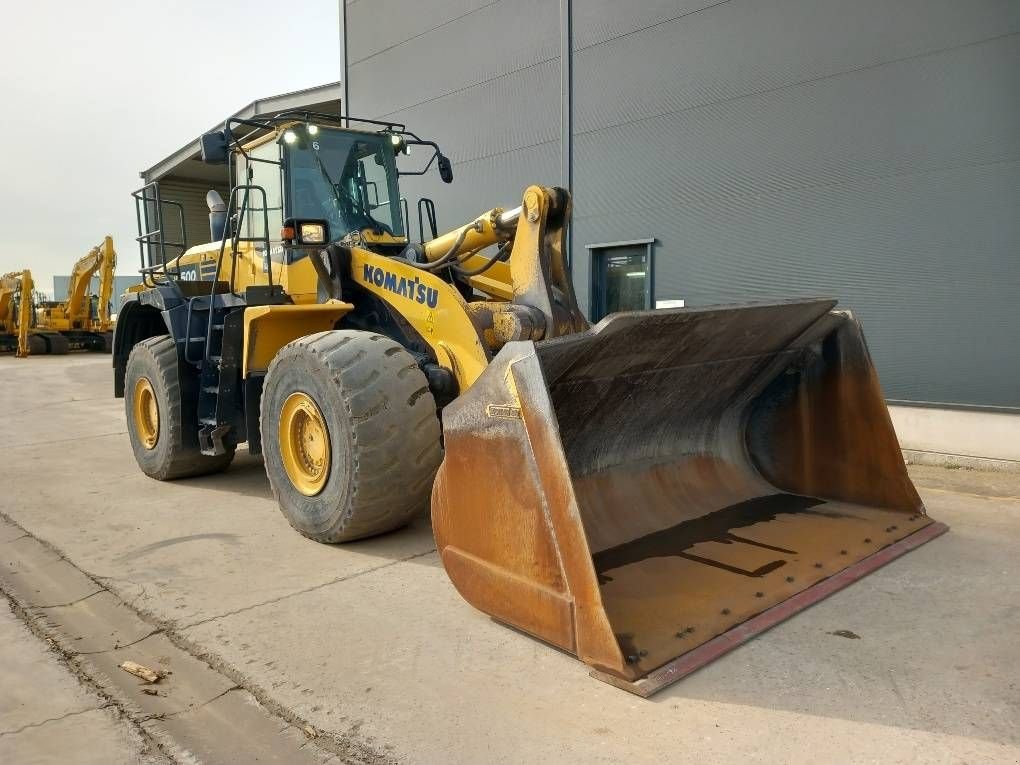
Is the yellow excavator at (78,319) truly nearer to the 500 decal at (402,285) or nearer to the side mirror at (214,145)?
the side mirror at (214,145)

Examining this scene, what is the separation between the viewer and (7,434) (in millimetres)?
9539

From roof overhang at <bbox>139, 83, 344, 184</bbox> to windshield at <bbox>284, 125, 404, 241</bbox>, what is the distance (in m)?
4.73

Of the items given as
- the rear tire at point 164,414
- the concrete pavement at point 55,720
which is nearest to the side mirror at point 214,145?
the rear tire at point 164,414

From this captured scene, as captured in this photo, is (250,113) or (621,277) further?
(250,113)

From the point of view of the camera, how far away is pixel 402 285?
500 centimetres

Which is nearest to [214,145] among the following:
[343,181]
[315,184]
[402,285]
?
[315,184]

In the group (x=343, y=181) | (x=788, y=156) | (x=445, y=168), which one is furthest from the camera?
(x=788, y=156)

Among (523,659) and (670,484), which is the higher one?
(670,484)

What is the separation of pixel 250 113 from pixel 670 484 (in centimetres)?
1648

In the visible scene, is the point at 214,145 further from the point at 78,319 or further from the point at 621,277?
the point at 78,319

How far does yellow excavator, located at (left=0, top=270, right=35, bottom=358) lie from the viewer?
24359mm

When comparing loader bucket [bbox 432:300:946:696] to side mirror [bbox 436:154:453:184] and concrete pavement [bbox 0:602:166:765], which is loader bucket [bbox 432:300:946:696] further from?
side mirror [bbox 436:154:453:184]

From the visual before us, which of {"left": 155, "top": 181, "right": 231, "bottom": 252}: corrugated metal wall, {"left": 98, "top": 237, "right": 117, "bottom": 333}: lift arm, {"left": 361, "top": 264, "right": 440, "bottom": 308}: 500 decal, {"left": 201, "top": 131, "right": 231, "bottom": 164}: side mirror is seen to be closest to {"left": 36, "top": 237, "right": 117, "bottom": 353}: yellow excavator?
{"left": 98, "top": 237, "right": 117, "bottom": 333}: lift arm

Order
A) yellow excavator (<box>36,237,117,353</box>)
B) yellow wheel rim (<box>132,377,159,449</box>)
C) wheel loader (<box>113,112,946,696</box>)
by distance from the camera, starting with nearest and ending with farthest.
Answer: wheel loader (<box>113,112,946,696</box>)
yellow wheel rim (<box>132,377,159,449</box>)
yellow excavator (<box>36,237,117,353</box>)
